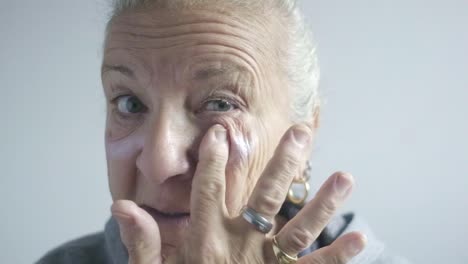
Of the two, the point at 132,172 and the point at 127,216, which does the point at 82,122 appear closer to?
the point at 132,172

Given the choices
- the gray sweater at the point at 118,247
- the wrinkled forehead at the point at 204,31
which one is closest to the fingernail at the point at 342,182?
the wrinkled forehead at the point at 204,31

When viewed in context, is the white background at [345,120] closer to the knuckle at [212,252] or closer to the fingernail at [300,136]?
the fingernail at [300,136]

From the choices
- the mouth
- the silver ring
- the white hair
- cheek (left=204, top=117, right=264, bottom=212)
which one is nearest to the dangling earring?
the white hair

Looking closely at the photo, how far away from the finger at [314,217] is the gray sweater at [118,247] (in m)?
0.42

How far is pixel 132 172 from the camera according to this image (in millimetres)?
840

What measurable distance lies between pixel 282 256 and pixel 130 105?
0.47 meters

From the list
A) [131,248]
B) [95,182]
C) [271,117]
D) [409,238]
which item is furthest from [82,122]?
[409,238]

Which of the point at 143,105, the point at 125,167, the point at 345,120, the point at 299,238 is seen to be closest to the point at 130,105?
the point at 143,105

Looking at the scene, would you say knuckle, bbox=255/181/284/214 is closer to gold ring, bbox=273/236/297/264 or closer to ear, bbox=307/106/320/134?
gold ring, bbox=273/236/297/264

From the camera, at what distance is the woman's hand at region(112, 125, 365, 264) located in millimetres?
588

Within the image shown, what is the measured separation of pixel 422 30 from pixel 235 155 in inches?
43.5

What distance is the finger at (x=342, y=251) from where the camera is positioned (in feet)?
1.94

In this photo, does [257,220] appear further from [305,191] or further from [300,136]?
[305,191]

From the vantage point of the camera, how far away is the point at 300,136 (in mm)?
621
